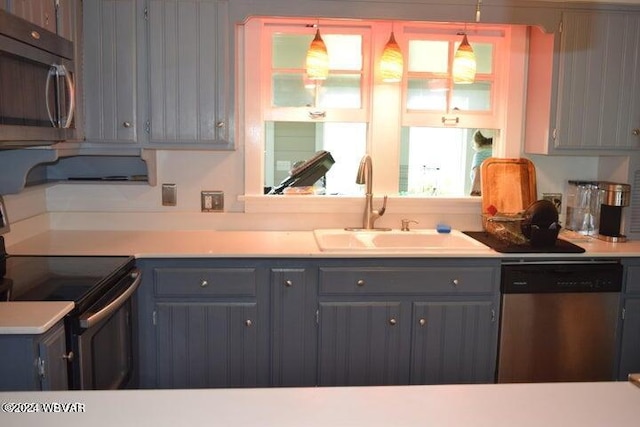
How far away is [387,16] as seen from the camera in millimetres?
2895

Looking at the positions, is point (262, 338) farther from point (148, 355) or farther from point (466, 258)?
point (466, 258)

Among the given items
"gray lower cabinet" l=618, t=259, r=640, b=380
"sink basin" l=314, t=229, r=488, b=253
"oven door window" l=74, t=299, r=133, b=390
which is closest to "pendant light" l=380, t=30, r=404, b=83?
"sink basin" l=314, t=229, r=488, b=253

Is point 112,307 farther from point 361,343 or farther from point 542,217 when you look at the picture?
point 542,217

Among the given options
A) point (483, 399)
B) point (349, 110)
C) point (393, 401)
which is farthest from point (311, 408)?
point (349, 110)

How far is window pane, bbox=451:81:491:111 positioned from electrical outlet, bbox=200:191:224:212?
1.42m

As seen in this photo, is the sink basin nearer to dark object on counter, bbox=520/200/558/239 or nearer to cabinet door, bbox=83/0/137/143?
dark object on counter, bbox=520/200/558/239

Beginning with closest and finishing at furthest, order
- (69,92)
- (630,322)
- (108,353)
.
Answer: (108,353) → (69,92) → (630,322)

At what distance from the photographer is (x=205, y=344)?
8.77ft

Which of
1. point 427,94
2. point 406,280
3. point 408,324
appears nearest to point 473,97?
point 427,94

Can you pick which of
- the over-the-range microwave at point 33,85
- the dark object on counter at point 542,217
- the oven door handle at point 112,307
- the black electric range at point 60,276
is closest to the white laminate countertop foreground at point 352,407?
the oven door handle at point 112,307

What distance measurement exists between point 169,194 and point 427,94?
1.55m

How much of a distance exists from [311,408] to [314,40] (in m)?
2.26

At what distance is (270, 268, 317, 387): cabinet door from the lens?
2.68 metres

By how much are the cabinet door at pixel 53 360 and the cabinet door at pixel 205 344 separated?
0.79 meters
